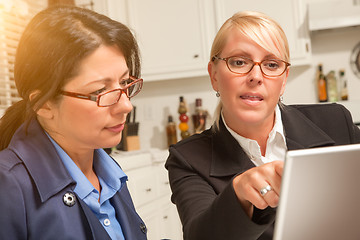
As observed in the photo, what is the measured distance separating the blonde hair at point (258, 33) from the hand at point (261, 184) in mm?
478

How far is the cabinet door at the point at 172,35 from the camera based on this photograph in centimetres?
359

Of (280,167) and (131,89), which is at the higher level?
(131,89)

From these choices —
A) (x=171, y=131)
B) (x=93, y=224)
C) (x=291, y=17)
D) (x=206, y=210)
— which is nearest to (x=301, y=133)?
(x=206, y=210)

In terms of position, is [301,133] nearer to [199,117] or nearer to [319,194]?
[319,194]

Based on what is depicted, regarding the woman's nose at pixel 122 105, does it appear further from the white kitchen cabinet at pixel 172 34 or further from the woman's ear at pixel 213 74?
the white kitchen cabinet at pixel 172 34

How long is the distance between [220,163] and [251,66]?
0.26 m

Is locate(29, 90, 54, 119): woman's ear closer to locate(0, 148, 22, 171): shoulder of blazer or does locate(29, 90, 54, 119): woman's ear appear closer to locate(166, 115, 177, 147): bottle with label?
locate(0, 148, 22, 171): shoulder of blazer

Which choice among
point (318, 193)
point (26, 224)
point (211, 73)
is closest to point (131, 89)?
point (211, 73)

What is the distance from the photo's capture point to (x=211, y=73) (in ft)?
3.89

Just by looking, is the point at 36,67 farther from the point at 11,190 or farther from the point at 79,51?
the point at 11,190

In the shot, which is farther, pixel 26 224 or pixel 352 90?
pixel 352 90

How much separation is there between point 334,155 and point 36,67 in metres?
0.63

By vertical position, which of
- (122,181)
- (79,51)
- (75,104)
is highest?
(79,51)

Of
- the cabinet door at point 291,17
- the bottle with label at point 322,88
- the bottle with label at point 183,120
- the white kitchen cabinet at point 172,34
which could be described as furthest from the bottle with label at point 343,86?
the bottle with label at point 183,120
